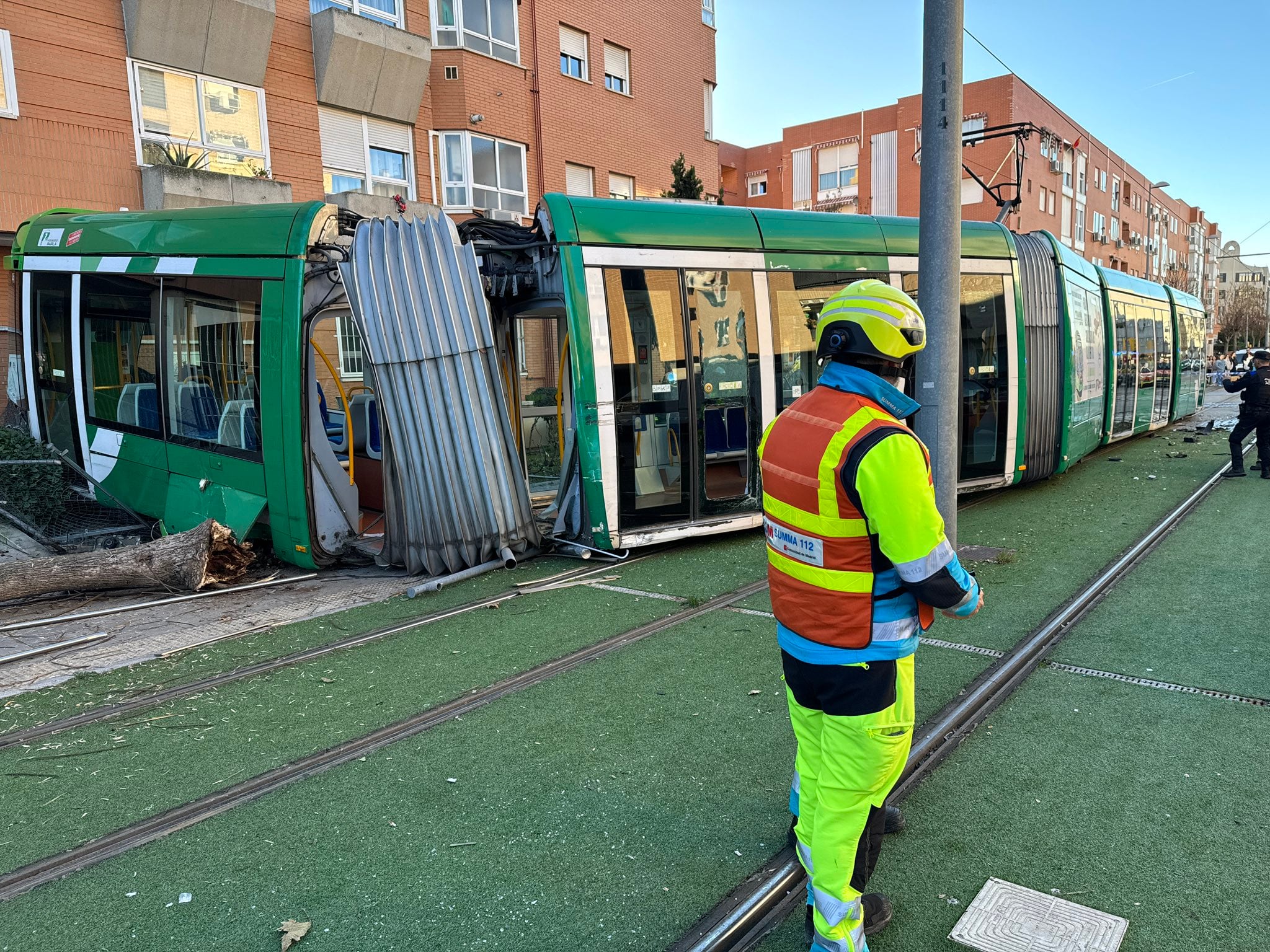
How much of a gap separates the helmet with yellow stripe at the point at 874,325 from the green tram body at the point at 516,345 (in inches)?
188

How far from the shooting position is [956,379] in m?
5.71

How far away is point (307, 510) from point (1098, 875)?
6.04 metres

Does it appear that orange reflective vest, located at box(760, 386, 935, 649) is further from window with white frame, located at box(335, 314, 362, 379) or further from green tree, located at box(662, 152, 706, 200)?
green tree, located at box(662, 152, 706, 200)

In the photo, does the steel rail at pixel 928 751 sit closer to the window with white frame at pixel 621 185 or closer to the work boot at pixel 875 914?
the work boot at pixel 875 914

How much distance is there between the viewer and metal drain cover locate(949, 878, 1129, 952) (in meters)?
2.57

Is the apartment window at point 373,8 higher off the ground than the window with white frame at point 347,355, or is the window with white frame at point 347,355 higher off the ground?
the apartment window at point 373,8

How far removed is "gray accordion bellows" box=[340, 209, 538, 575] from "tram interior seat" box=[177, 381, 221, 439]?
1530 mm

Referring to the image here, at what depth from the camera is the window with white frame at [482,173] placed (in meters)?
18.0

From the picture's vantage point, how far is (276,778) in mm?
3752

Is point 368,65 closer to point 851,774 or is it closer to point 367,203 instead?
point 367,203

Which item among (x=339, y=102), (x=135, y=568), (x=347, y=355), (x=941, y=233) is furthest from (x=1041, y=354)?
(x=339, y=102)

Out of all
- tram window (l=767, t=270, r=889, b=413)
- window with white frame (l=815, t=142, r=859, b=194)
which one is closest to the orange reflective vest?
tram window (l=767, t=270, r=889, b=413)

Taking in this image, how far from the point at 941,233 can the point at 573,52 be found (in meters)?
17.4

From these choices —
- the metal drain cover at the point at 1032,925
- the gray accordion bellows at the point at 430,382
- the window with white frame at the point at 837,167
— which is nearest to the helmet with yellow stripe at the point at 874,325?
the metal drain cover at the point at 1032,925
